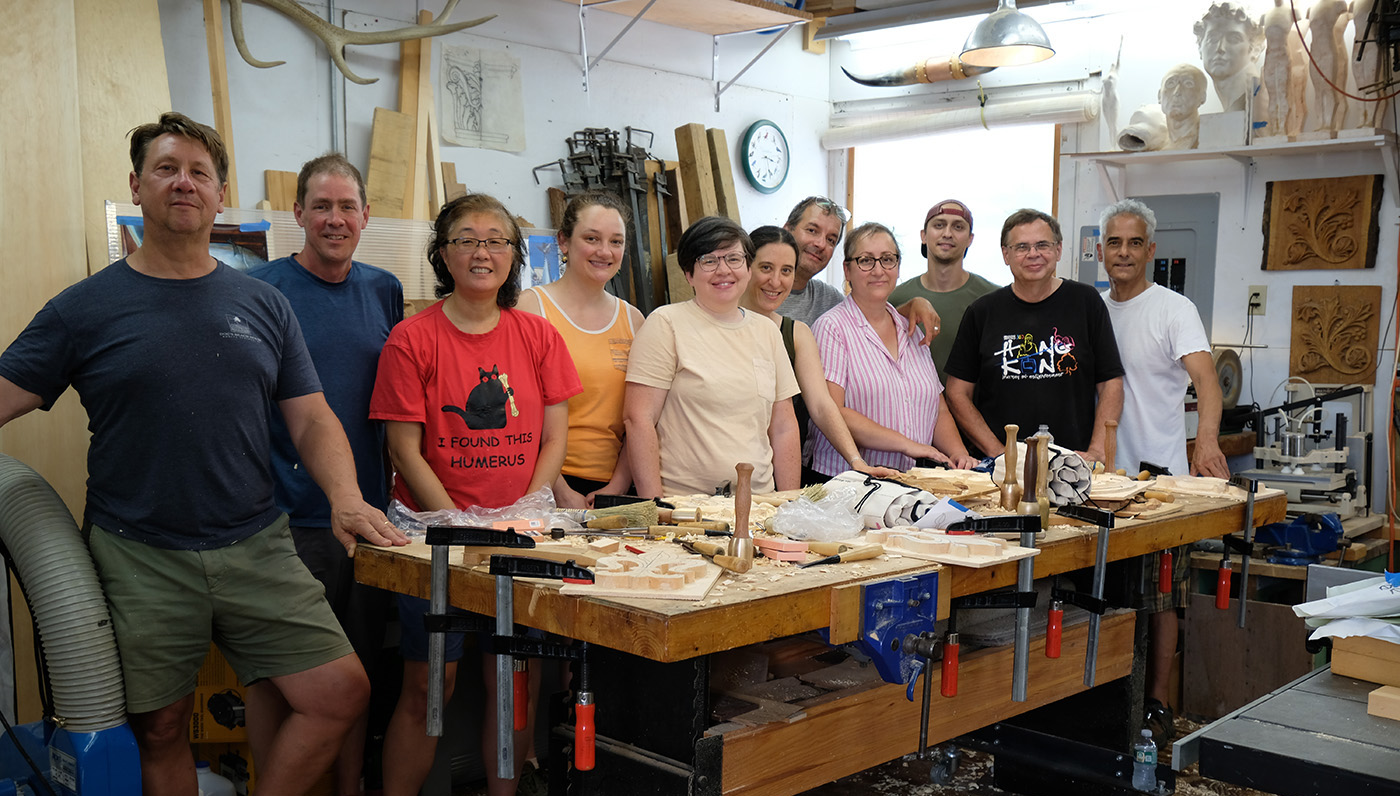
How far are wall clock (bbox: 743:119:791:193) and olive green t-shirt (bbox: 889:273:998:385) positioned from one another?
9.62 feet

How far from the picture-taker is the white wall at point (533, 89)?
5117 millimetres

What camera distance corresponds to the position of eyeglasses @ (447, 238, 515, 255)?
2840 millimetres

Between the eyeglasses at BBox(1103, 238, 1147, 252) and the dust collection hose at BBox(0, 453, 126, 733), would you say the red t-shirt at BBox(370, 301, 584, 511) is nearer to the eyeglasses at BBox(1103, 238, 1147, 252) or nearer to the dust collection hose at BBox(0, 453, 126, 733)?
the dust collection hose at BBox(0, 453, 126, 733)

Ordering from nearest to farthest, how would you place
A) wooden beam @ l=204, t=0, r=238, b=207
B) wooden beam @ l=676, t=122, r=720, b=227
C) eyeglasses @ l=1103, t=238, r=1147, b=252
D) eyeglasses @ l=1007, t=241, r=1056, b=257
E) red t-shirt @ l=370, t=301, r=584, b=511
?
red t-shirt @ l=370, t=301, r=584, b=511
eyeglasses @ l=1007, t=241, r=1056, b=257
eyeglasses @ l=1103, t=238, r=1147, b=252
wooden beam @ l=204, t=0, r=238, b=207
wooden beam @ l=676, t=122, r=720, b=227

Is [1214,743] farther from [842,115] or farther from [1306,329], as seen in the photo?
[842,115]

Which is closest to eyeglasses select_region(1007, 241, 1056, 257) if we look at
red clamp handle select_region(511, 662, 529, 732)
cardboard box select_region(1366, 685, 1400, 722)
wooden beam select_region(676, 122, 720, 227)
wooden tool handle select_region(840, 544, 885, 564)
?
wooden tool handle select_region(840, 544, 885, 564)

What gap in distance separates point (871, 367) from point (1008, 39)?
2056 millimetres

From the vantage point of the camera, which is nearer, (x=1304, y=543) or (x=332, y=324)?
(x=332, y=324)

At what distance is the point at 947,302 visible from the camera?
178 inches

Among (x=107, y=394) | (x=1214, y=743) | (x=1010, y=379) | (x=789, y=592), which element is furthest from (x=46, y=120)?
(x=1214, y=743)

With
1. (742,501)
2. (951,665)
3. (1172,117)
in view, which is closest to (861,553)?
(742,501)

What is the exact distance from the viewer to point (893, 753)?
98.2 inches

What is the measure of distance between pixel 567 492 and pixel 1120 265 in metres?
2.26

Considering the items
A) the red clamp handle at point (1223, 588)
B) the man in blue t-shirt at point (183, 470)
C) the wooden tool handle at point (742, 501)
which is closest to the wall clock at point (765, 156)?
the red clamp handle at point (1223, 588)
